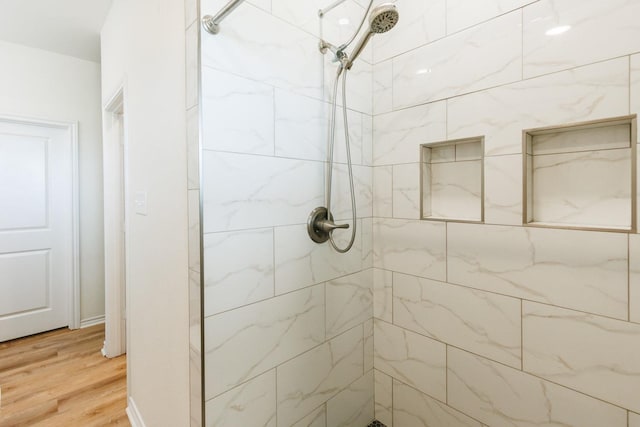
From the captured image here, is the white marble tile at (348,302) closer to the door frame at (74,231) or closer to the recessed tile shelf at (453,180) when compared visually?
the recessed tile shelf at (453,180)

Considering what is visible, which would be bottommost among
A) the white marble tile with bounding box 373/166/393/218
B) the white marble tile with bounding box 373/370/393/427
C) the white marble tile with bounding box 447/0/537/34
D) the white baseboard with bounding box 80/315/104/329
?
the white baseboard with bounding box 80/315/104/329

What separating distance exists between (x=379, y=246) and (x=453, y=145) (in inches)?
23.1

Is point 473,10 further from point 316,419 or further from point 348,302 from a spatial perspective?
point 316,419

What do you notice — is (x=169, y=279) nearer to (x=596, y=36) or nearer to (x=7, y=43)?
(x=596, y=36)

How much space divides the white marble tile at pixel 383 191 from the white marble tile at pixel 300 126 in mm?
345

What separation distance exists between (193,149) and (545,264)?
1.26 m

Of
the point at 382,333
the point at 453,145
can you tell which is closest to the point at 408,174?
the point at 453,145

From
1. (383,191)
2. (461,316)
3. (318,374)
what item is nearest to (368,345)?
(318,374)

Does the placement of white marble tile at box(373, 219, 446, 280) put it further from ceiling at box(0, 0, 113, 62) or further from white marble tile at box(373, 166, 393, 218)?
ceiling at box(0, 0, 113, 62)

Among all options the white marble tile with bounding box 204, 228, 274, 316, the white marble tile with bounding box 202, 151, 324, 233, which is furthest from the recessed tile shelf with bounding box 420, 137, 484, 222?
the white marble tile with bounding box 204, 228, 274, 316

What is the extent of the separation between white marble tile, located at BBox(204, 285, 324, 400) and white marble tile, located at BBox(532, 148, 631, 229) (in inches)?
36.5

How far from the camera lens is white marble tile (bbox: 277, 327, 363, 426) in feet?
4.08

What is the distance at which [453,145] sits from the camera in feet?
4.48

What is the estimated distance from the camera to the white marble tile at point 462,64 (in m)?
1.14
